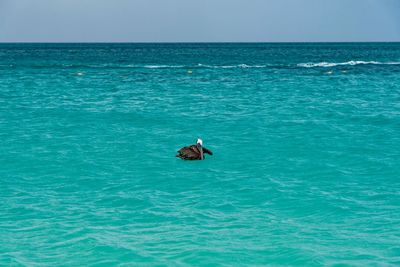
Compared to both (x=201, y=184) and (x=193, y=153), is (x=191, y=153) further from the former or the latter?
(x=201, y=184)

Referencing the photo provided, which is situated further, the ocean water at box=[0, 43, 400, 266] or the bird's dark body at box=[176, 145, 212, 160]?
the bird's dark body at box=[176, 145, 212, 160]

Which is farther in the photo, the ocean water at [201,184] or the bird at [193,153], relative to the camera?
the bird at [193,153]

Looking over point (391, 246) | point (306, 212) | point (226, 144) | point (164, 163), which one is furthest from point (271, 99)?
point (391, 246)

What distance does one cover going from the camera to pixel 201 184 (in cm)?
1850

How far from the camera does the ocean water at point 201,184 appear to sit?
1272 cm

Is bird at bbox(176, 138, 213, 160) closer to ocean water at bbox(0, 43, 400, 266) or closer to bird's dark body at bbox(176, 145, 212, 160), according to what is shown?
bird's dark body at bbox(176, 145, 212, 160)

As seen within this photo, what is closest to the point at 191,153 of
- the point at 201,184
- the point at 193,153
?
the point at 193,153

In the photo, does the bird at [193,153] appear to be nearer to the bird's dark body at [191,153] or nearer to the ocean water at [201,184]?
the bird's dark body at [191,153]

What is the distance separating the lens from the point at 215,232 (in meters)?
13.8

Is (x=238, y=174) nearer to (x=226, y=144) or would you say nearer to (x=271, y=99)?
(x=226, y=144)

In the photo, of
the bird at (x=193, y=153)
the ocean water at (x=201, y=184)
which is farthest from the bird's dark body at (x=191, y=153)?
the ocean water at (x=201, y=184)

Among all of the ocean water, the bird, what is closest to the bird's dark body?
the bird

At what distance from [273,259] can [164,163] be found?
991cm

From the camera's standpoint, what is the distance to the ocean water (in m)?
12.7
